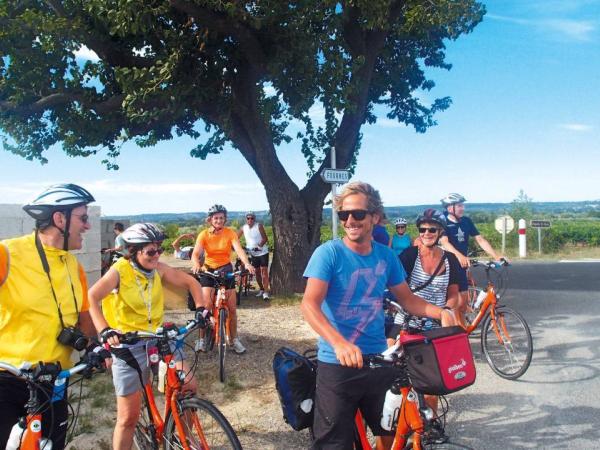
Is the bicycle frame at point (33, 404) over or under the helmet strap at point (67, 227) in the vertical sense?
under

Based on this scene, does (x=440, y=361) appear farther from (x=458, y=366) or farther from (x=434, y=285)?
(x=434, y=285)

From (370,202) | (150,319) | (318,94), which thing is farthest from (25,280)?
(318,94)

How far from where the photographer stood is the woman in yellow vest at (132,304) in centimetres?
348

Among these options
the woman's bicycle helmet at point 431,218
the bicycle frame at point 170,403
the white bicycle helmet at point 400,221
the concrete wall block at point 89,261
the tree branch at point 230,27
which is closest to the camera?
the bicycle frame at point 170,403

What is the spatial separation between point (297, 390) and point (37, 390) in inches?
54.0

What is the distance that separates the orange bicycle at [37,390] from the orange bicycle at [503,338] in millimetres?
4376

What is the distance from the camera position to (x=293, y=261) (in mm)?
12258

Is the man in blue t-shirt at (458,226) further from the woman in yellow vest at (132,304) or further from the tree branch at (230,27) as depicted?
the tree branch at (230,27)

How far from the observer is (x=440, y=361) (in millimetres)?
2430

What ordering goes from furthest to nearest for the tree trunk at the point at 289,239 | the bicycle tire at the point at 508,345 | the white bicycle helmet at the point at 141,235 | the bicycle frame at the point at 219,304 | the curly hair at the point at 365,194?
the tree trunk at the point at 289,239, the bicycle frame at the point at 219,304, the bicycle tire at the point at 508,345, the white bicycle helmet at the point at 141,235, the curly hair at the point at 365,194

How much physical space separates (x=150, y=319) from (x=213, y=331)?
11.3 feet

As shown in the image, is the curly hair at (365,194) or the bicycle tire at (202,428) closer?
the curly hair at (365,194)

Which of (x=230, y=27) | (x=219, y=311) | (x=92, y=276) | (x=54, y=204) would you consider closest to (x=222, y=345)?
(x=219, y=311)

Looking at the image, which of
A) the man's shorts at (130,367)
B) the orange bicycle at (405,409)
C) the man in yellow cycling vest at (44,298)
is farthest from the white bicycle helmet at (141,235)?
the orange bicycle at (405,409)
